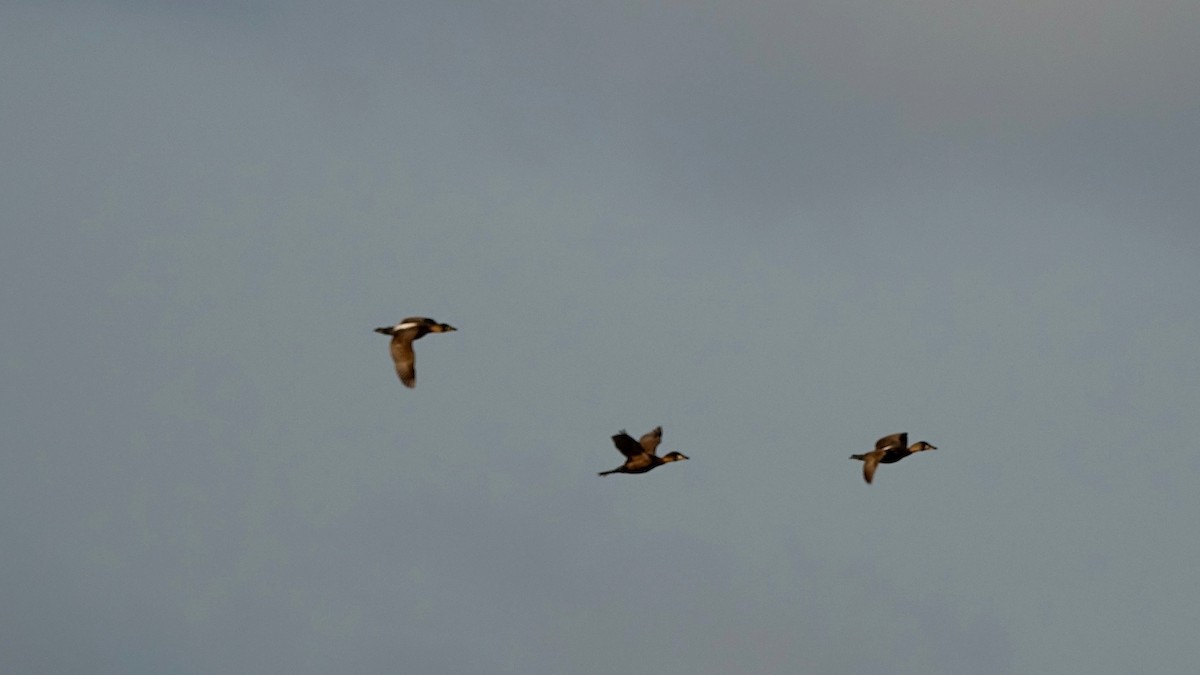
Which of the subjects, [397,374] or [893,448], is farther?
[893,448]

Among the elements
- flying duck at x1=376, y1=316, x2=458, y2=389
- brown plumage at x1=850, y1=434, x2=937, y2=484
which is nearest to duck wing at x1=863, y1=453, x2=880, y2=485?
brown plumage at x1=850, y1=434, x2=937, y2=484

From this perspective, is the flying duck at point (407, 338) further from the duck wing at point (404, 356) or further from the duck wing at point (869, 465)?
the duck wing at point (869, 465)

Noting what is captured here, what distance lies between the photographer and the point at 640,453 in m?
97.9

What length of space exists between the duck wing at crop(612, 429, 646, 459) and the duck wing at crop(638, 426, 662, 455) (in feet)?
3.69

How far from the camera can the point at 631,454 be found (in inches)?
3829

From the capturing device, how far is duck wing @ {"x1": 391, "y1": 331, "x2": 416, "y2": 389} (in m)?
90.2

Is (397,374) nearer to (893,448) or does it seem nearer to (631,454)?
(631,454)

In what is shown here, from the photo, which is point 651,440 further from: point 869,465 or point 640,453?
point 869,465

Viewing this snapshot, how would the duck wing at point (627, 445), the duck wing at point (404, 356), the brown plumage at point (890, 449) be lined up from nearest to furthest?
1. the duck wing at point (404, 356)
2. the duck wing at point (627, 445)
3. the brown plumage at point (890, 449)

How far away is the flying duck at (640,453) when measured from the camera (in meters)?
94.8

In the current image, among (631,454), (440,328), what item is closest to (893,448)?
(631,454)

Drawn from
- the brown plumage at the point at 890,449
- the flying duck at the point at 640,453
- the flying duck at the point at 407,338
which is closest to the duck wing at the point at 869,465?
the brown plumage at the point at 890,449

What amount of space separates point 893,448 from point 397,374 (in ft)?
73.4

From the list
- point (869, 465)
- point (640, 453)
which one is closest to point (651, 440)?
point (640, 453)
